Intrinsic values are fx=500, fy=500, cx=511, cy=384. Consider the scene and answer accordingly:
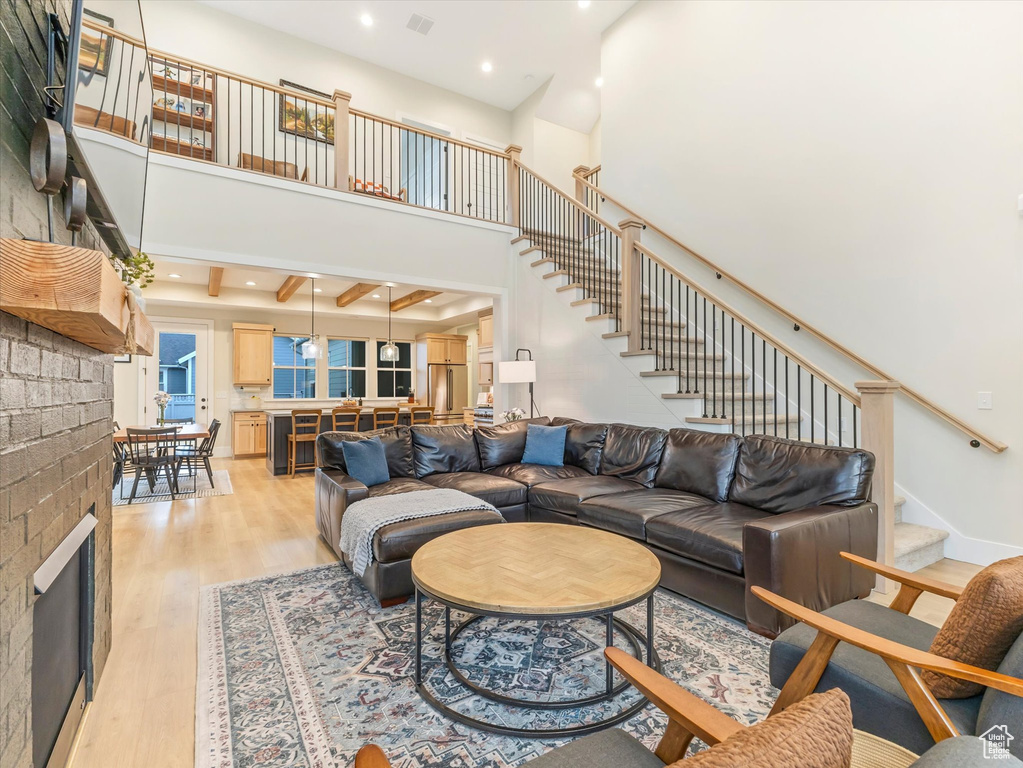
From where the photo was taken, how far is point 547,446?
4.61 metres

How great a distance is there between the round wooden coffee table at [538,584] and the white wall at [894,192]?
9.55 feet

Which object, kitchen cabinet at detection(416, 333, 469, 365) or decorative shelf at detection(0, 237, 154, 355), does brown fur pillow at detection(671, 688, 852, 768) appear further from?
kitchen cabinet at detection(416, 333, 469, 365)

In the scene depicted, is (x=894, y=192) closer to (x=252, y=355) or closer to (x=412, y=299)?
(x=412, y=299)

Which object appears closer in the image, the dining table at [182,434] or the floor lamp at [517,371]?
the dining table at [182,434]

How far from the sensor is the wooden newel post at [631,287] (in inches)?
191

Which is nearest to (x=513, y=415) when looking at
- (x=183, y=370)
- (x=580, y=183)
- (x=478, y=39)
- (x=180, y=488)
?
(x=580, y=183)

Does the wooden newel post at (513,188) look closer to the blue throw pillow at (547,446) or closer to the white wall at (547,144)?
the white wall at (547,144)

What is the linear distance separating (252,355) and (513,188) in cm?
549

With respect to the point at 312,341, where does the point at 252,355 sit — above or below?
below

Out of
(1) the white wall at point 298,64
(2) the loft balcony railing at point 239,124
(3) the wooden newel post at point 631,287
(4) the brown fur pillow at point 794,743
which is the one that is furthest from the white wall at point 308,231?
(4) the brown fur pillow at point 794,743

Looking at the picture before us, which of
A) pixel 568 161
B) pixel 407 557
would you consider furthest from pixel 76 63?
pixel 568 161

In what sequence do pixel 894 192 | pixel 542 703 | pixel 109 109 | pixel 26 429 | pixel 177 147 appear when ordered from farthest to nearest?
1. pixel 177 147
2. pixel 894 192
3. pixel 542 703
4. pixel 109 109
5. pixel 26 429

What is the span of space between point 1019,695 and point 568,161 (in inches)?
355

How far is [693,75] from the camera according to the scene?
561 cm
